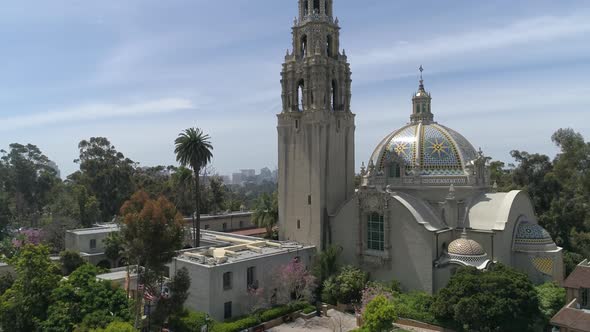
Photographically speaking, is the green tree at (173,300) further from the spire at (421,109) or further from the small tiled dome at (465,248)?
the spire at (421,109)

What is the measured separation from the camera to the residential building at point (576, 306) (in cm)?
2280

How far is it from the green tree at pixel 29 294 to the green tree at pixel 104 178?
38.4m

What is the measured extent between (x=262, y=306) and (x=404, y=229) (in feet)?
37.3

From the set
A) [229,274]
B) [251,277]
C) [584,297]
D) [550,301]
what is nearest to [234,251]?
[251,277]

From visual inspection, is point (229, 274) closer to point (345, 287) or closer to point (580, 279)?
point (345, 287)

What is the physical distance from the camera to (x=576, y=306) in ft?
83.6

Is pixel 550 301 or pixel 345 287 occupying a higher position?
pixel 345 287

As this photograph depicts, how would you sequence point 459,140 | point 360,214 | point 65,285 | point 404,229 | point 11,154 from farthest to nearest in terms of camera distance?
point 11,154
point 459,140
point 360,214
point 404,229
point 65,285

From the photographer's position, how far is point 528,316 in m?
24.3

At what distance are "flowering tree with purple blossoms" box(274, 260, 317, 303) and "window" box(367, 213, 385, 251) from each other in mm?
5376

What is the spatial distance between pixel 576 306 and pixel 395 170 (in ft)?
51.9

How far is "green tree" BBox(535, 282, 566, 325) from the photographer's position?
26359 millimetres

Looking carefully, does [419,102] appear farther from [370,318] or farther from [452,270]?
[370,318]

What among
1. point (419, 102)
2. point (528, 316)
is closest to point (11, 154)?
point (419, 102)
